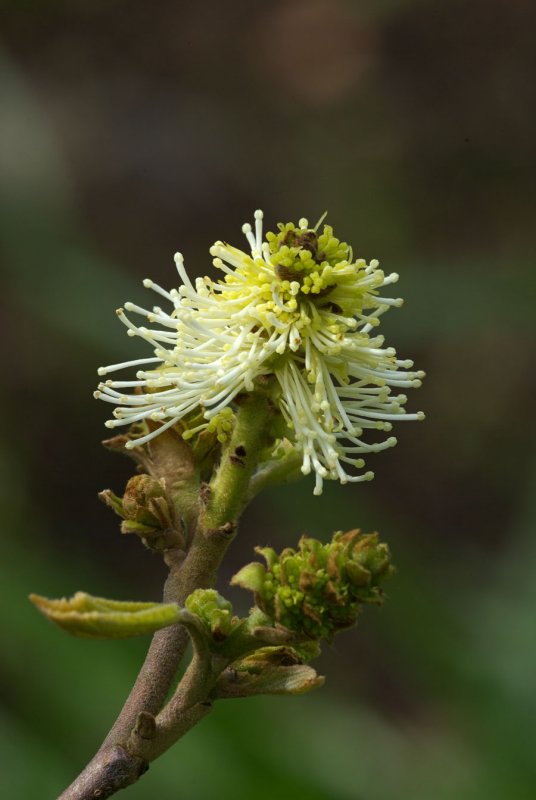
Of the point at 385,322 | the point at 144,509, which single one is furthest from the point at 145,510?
the point at 385,322

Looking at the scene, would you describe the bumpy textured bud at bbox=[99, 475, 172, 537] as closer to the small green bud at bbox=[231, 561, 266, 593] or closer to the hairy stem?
the hairy stem

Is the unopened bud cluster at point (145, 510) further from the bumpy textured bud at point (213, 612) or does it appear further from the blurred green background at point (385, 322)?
the blurred green background at point (385, 322)

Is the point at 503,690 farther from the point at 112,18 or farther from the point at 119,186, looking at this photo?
the point at 112,18

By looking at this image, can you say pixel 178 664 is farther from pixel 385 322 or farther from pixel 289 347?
pixel 385 322

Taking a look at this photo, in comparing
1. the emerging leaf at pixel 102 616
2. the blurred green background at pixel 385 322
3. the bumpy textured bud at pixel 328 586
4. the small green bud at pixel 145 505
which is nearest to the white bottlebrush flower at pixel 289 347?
the small green bud at pixel 145 505

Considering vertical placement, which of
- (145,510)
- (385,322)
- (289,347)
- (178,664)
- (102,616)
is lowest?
(178,664)

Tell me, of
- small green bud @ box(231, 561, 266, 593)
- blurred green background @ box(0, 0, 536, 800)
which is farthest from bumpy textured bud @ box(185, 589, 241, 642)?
blurred green background @ box(0, 0, 536, 800)
